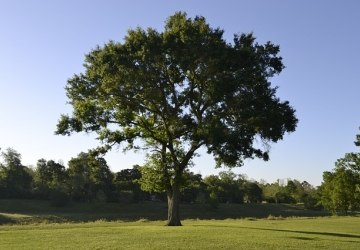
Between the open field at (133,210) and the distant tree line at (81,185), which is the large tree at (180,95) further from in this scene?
the distant tree line at (81,185)

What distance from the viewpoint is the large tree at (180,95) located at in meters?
36.4

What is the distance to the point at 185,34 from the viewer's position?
3766 centimetres

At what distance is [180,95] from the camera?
128 feet

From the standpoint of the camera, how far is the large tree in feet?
120

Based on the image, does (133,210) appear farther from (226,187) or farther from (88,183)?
(226,187)

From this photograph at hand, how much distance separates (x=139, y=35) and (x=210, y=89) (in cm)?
774

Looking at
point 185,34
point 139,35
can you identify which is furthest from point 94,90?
point 185,34

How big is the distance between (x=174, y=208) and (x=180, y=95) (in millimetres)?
9524

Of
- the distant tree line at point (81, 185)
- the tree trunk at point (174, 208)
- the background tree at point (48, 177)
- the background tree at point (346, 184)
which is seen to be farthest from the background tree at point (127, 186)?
the tree trunk at point (174, 208)

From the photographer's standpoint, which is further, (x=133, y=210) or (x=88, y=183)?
(x=88, y=183)

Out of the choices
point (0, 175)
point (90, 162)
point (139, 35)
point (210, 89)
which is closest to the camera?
point (210, 89)

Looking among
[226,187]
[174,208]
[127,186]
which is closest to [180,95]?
[174,208]

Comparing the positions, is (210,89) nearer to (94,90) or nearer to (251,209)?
(94,90)

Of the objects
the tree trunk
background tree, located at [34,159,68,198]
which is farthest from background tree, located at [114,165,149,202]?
the tree trunk
